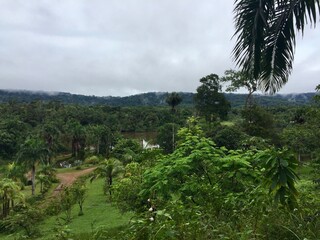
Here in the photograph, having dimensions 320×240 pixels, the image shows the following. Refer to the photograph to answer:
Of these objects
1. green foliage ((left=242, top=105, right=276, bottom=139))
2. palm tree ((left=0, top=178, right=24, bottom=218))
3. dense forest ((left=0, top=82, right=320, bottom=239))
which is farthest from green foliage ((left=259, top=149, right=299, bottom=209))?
green foliage ((left=242, top=105, right=276, bottom=139))

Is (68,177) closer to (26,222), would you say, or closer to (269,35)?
(26,222)

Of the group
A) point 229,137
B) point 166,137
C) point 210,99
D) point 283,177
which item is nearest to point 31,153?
point 166,137

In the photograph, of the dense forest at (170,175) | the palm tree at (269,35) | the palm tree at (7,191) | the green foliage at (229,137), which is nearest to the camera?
the dense forest at (170,175)

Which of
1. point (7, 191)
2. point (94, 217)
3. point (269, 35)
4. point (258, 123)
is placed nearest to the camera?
point (269, 35)

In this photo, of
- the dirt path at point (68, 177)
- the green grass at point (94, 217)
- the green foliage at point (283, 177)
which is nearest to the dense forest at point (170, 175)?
the green foliage at point (283, 177)

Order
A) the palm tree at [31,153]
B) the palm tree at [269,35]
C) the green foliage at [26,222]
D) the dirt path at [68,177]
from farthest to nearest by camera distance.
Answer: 1. the dirt path at [68,177]
2. the palm tree at [31,153]
3. the green foliage at [26,222]
4. the palm tree at [269,35]

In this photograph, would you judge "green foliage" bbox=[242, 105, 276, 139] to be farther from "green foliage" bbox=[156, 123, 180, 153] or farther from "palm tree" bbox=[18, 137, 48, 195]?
"palm tree" bbox=[18, 137, 48, 195]

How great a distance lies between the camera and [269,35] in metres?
5.65

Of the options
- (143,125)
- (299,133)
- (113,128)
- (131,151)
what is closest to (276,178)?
(299,133)

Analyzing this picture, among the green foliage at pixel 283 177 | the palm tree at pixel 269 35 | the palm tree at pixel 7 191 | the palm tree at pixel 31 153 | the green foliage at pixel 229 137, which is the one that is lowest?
the palm tree at pixel 7 191

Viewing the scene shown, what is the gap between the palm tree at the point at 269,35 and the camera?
5344 mm

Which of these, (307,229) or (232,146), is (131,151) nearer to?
(232,146)

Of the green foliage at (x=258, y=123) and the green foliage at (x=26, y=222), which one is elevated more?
the green foliage at (x=258, y=123)

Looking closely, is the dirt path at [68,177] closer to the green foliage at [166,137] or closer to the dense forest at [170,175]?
the dense forest at [170,175]
